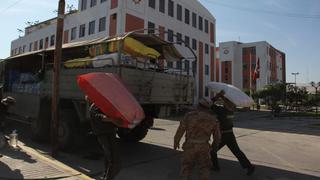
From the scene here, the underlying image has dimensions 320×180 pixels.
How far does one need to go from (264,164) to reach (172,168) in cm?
240

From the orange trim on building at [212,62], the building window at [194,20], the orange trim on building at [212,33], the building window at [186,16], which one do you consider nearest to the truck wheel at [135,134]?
the building window at [186,16]

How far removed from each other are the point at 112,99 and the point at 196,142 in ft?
5.46

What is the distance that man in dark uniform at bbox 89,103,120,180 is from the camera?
6.62 m

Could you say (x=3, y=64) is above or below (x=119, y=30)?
below

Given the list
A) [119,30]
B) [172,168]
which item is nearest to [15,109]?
[172,168]

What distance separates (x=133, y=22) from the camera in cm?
3669

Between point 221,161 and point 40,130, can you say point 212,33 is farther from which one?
point 221,161

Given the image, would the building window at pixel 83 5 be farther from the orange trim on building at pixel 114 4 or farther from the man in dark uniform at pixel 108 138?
the man in dark uniform at pixel 108 138

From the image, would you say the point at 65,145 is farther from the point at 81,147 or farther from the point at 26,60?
the point at 26,60

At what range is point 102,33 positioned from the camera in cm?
3791

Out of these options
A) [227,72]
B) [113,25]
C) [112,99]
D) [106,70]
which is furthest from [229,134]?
[227,72]

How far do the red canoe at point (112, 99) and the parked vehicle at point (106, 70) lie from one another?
1.79 meters

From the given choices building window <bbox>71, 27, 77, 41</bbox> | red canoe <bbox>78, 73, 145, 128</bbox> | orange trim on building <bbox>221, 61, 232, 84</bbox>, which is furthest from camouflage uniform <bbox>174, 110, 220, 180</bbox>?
orange trim on building <bbox>221, 61, 232, 84</bbox>

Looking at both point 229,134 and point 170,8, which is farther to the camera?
point 170,8
